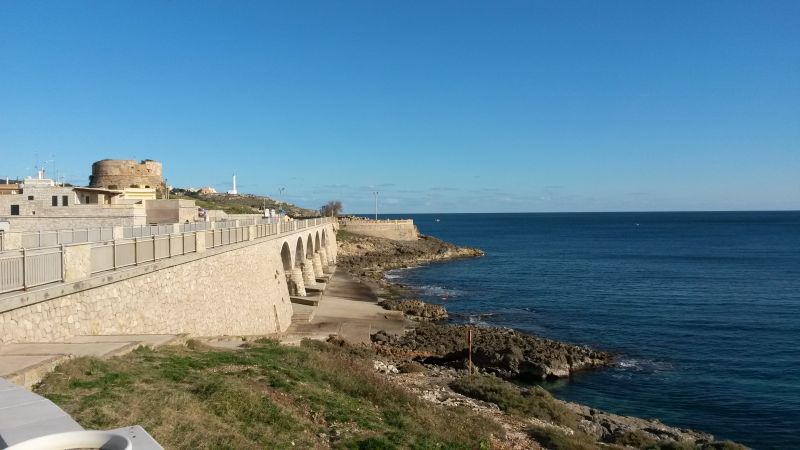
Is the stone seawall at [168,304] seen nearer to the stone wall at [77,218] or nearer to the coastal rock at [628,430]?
the stone wall at [77,218]

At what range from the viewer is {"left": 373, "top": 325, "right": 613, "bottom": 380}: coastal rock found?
26.6m

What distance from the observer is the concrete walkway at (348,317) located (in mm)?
31312

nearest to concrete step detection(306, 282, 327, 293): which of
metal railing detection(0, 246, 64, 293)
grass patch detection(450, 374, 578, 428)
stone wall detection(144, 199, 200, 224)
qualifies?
stone wall detection(144, 199, 200, 224)

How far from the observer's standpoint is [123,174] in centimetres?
5528

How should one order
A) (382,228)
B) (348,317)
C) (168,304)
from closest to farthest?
(168,304) → (348,317) → (382,228)

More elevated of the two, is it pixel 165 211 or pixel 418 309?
pixel 165 211

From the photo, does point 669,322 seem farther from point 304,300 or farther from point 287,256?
point 287,256

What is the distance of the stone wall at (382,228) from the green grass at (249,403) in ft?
296

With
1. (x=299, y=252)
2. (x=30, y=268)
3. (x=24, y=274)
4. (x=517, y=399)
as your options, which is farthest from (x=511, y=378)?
(x=299, y=252)

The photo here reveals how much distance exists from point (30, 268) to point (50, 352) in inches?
70.1

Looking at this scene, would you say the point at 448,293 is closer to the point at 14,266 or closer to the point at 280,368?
the point at 280,368

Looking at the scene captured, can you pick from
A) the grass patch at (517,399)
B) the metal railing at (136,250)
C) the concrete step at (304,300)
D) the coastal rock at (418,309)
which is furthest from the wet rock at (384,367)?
the coastal rock at (418,309)

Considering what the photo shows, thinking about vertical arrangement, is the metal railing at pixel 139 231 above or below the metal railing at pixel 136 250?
above

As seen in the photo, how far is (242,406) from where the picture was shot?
9.73 meters
